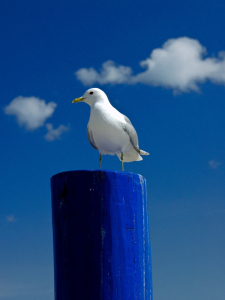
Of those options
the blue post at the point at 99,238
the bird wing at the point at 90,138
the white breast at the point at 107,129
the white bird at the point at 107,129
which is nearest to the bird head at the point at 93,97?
the white bird at the point at 107,129

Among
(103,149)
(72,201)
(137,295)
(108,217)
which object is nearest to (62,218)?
(72,201)

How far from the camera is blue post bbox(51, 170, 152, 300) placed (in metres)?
3.45

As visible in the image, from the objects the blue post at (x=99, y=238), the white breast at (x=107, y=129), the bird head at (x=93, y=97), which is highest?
the bird head at (x=93, y=97)

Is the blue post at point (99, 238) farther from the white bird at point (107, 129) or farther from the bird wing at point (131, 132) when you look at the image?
the bird wing at point (131, 132)

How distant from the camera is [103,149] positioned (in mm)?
7371

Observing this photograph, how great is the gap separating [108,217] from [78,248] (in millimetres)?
398

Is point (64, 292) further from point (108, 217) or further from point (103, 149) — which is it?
point (103, 149)

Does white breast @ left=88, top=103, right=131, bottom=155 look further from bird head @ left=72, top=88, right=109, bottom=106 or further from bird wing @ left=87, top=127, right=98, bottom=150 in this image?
bird head @ left=72, top=88, right=109, bottom=106

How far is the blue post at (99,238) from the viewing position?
11.3ft

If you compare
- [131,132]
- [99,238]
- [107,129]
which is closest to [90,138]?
[107,129]

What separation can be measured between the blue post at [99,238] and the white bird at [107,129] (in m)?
3.43

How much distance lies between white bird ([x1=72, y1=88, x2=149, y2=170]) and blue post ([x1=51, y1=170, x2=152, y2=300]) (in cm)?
343

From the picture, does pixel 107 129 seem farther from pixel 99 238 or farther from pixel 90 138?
pixel 99 238

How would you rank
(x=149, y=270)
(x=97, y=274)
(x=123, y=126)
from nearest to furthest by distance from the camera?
(x=97, y=274)
(x=149, y=270)
(x=123, y=126)
